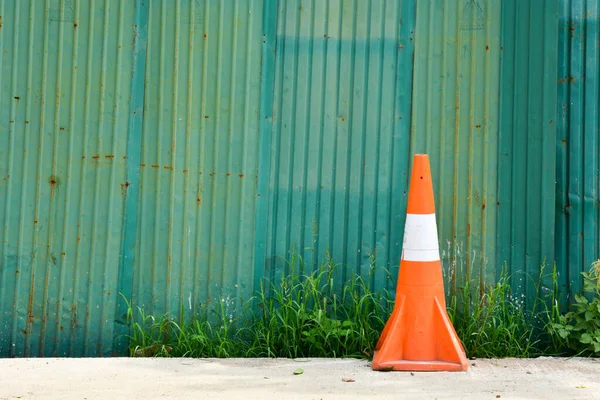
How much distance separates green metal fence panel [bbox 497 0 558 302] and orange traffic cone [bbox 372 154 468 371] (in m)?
0.67

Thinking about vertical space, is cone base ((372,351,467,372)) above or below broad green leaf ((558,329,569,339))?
below

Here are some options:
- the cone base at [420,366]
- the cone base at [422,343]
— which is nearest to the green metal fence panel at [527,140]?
the cone base at [422,343]

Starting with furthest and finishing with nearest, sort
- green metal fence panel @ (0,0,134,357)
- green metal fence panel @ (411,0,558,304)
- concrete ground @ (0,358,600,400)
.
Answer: green metal fence panel @ (411,0,558,304) → green metal fence panel @ (0,0,134,357) → concrete ground @ (0,358,600,400)

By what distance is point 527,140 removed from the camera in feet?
16.8

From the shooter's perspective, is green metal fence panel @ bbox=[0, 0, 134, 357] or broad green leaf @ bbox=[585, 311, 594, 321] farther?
green metal fence panel @ bbox=[0, 0, 134, 357]

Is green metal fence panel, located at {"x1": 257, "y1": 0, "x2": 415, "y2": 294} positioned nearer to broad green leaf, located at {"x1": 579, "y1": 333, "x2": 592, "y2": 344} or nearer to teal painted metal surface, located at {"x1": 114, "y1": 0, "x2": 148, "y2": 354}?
teal painted metal surface, located at {"x1": 114, "y1": 0, "x2": 148, "y2": 354}

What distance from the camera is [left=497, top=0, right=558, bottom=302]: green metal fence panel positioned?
5078mm

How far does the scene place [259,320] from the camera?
5.02m

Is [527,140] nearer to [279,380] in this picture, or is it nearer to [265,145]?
[265,145]

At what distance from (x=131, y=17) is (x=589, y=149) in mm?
3013

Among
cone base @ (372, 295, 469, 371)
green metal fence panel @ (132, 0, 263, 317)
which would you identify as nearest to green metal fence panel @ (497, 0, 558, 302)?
cone base @ (372, 295, 469, 371)

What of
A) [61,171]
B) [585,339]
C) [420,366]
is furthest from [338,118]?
[585,339]

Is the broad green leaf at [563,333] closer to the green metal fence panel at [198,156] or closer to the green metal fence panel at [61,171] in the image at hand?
the green metal fence panel at [198,156]

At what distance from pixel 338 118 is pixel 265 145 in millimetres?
496
